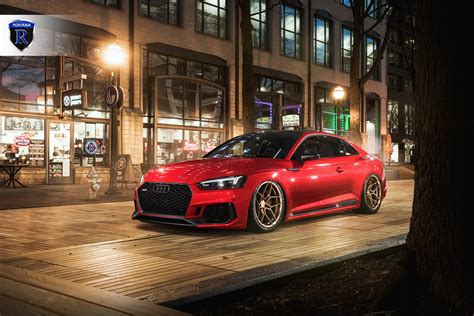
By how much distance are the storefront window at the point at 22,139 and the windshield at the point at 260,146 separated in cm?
1330

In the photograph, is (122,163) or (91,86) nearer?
(122,163)

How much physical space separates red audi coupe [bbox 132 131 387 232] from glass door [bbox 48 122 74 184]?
1435 centimetres

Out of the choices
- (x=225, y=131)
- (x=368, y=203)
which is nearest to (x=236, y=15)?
(x=225, y=131)

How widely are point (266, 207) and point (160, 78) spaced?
18.9m

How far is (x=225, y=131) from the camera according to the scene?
98.4 ft

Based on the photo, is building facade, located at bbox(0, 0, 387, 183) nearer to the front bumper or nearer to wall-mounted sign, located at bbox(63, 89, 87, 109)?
wall-mounted sign, located at bbox(63, 89, 87, 109)

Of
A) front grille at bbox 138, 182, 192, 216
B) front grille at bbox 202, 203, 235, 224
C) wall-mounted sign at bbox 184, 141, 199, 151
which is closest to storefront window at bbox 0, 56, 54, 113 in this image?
wall-mounted sign at bbox 184, 141, 199, 151

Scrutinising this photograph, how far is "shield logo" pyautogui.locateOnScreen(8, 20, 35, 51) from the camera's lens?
2056 centimetres

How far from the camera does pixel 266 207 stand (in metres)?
8.05

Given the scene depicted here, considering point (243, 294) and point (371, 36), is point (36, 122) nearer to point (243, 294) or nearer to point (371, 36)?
point (243, 294)

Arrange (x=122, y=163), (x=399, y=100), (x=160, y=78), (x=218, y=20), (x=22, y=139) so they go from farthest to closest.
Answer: (x=399, y=100) → (x=218, y=20) → (x=160, y=78) → (x=22, y=139) → (x=122, y=163)

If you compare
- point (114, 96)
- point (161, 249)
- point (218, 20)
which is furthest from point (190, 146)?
point (161, 249)

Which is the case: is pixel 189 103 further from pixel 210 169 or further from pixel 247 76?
pixel 210 169

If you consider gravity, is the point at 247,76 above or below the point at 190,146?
above
